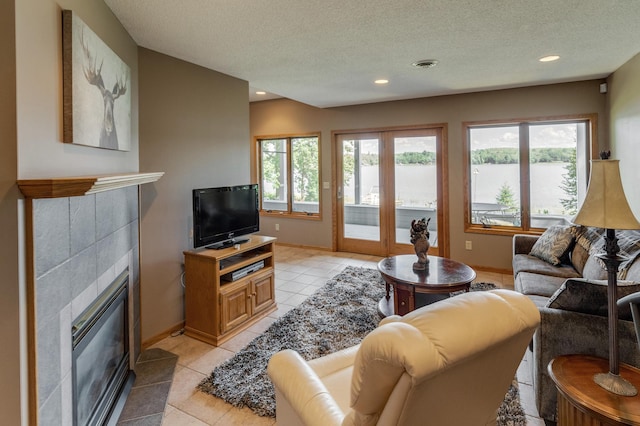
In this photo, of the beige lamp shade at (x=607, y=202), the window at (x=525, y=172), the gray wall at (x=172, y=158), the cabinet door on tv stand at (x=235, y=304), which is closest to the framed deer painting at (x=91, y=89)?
the gray wall at (x=172, y=158)

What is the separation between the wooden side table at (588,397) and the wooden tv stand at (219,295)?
230 cm

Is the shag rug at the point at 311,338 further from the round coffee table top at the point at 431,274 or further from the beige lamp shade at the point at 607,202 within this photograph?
the beige lamp shade at the point at 607,202

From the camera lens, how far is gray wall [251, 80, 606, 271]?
4227 mm

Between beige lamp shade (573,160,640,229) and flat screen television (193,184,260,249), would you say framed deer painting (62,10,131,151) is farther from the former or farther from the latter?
beige lamp shade (573,160,640,229)

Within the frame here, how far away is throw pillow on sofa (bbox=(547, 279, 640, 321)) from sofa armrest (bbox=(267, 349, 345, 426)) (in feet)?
4.67

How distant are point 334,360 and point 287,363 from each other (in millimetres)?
345

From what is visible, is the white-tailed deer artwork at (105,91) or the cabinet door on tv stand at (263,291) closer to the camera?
the white-tailed deer artwork at (105,91)

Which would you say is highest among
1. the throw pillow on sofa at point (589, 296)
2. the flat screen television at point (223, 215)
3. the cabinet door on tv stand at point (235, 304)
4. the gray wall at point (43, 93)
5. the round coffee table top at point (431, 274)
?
the gray wall at point (43, 93)

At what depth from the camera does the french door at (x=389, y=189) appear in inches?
201

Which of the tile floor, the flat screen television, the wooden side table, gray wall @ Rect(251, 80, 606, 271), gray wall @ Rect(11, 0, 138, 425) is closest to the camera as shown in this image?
gray wall @ Rect(11, 0, 138, 425)

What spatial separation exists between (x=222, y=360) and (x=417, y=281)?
1647mm

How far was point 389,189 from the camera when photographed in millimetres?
5449

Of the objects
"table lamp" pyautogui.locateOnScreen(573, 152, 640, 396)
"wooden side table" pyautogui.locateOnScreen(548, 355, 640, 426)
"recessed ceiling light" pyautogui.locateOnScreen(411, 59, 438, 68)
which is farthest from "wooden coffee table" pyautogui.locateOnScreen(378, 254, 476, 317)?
"recessed ceiling light" pyautogui.locateOnScreen(411, 59, 438, 68)

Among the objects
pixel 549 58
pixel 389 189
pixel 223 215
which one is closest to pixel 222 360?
pixel 223 215
